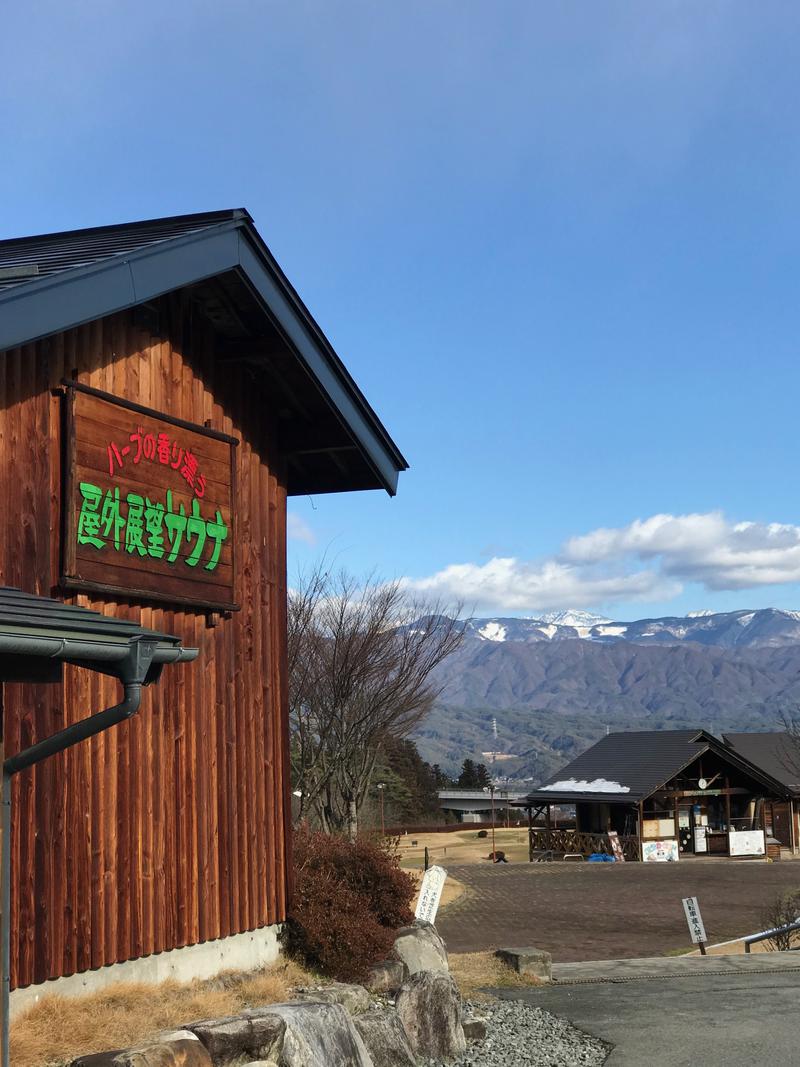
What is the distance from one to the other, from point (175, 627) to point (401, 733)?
81.2 ft

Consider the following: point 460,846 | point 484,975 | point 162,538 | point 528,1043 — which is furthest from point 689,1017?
point 460,846

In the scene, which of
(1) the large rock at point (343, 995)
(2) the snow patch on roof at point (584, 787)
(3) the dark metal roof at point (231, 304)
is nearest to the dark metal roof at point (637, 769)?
(2) the snow patch on roof at point (584, 787)

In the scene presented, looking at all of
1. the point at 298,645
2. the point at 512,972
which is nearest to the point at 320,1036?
the point at 512,972

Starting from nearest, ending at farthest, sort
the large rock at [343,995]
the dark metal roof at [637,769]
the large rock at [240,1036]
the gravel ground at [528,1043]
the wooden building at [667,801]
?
the large rock at [240,1036]
the large rock at [343,995]
the gravel ground at [528,1043]
the wooden building at [667,801]
the dark metal roof at [637,769]

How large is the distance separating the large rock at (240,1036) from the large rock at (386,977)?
359 cm

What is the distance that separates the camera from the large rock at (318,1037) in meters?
8.00

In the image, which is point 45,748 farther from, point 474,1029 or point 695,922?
point 695,922

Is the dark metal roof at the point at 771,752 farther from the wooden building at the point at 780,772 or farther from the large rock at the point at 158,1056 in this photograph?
the large rock at the point at 158,1056

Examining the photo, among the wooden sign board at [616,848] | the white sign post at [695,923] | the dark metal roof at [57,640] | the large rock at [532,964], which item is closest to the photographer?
the dark metal roof at [57,640]

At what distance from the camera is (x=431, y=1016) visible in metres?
10.4

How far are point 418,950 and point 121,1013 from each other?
14.3 feet

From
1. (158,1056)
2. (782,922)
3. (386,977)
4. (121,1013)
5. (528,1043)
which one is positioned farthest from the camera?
(782,922)

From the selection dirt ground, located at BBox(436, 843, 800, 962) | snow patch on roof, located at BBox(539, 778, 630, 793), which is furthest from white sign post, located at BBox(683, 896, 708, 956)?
snow patch on roof, located at BBox(539, 778, 630, 793)

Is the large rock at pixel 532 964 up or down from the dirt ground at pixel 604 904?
up
